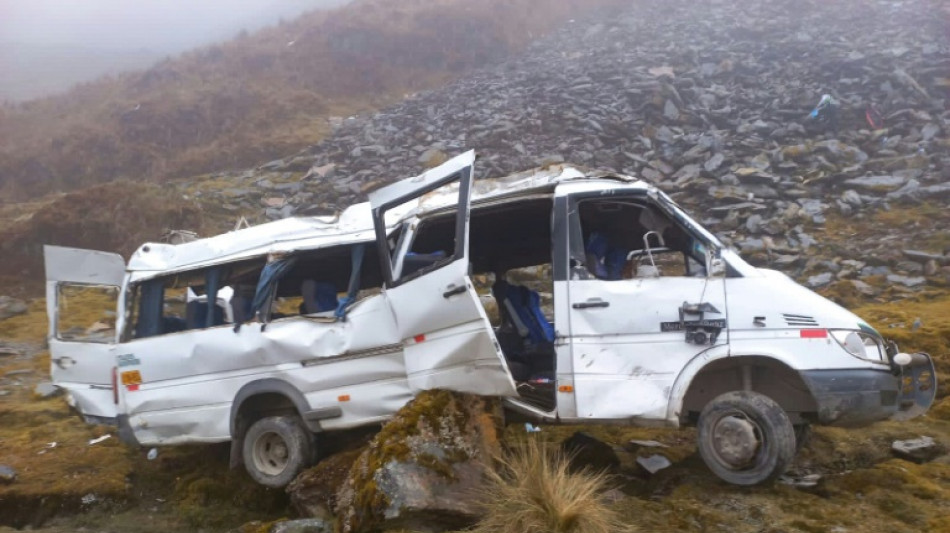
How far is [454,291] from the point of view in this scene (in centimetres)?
526

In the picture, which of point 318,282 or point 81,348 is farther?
point 81,348

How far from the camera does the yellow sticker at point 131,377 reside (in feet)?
22.7

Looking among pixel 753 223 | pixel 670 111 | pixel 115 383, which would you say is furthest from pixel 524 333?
pixel 670 111

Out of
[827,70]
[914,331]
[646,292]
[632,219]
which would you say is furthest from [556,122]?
[646,292]

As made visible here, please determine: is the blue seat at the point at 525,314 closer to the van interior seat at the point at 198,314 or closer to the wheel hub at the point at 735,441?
the wheel hub at the point at 735,441

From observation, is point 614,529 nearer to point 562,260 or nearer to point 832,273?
point 562,260

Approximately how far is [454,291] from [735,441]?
7.06ft

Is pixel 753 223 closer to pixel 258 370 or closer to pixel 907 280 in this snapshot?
pixel 907 280

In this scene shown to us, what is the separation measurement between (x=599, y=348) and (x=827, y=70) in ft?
65.9

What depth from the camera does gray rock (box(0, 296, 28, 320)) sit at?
14.3 meters

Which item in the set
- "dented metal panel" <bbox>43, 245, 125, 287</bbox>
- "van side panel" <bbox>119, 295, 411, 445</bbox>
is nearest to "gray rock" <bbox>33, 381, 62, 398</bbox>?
"dented metal panel" <bbox>43, 245, 125, 287</bbox>

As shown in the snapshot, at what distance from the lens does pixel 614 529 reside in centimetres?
424

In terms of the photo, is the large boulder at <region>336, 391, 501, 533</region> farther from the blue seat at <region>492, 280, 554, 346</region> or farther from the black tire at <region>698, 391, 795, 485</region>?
the blue seat at <region>492, 280, 554, 346</region>

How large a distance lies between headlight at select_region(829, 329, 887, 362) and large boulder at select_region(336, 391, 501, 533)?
7.93ft
